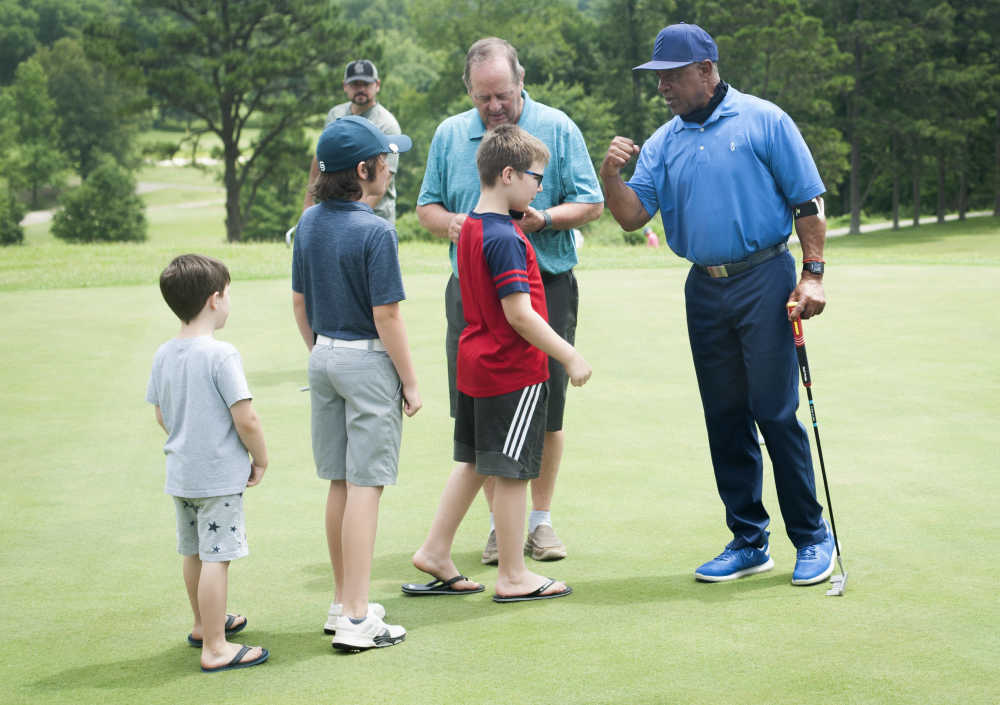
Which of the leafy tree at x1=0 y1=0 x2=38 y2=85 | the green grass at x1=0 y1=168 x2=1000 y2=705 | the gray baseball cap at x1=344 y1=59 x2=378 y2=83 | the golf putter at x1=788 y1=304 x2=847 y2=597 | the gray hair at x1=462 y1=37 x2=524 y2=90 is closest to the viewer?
the green grass at x1=0 y1=168 x2=1000 y2=705

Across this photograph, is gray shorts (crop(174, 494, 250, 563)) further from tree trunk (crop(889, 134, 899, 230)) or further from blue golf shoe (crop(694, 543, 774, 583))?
tree trunk (crop(889, 134, 899, 230))

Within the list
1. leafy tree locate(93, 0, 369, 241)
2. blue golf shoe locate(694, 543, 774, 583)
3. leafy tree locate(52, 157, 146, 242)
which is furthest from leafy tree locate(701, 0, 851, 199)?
blue golf shoe locate(694, 543, 774, 583)

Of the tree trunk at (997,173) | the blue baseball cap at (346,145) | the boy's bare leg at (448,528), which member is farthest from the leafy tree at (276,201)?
the blue baseball cap at (346,145)

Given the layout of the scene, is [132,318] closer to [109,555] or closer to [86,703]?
[109,555]

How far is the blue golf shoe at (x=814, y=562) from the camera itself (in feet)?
12.9

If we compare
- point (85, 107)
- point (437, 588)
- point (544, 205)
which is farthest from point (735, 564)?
point (85, 107)

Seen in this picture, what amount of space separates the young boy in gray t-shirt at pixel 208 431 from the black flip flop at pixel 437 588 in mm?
761

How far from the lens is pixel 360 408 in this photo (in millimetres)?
3570

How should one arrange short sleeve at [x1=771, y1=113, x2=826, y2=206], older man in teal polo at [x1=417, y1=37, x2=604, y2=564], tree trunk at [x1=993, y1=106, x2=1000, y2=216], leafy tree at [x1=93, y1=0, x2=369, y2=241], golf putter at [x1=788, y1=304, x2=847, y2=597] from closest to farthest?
golf putter at [x1=788, y1=304, x2=847, y2=597] < short sleeve at [x1=771, y1=113, x2=826, y2=206] < older man in teal polo at [x1=417, y1=37, x2=604, y2=564] < tree trunk at [x1=993, y1=106, x2=1000, y2=216] < leafy tree at [x1=93, y1=0, x2=369, y2=241]

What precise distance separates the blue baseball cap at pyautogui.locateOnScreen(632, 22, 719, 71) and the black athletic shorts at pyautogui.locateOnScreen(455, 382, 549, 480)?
1.26 m

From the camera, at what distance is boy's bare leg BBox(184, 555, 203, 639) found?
3449mm

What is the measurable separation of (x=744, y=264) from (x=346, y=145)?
150 cm

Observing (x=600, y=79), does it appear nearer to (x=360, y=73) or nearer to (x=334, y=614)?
(x=360, y=73)

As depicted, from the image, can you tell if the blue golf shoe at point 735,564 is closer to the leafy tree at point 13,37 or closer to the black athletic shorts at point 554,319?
the black athletic shorts at point 554,319
